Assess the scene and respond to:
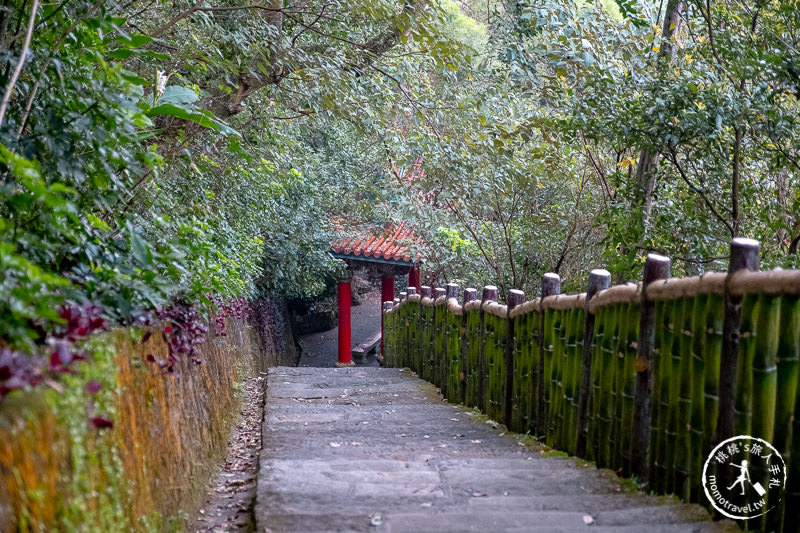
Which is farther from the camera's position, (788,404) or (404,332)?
(404,332)

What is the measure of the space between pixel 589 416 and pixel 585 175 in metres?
7.04

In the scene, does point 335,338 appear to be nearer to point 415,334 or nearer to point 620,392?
point 415,334

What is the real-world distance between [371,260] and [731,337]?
1283 cm

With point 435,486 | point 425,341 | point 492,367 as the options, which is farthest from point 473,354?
point 435,486

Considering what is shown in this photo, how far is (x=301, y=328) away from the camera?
67.6ft

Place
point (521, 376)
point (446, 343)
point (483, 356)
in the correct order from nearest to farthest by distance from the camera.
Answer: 1. point (521, 376)
2. point (483, 356)
3. point (446, 343)

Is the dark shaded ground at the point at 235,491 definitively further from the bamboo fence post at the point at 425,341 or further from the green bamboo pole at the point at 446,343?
the bamboo fence post at the point at 425,341

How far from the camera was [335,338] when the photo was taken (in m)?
20.7

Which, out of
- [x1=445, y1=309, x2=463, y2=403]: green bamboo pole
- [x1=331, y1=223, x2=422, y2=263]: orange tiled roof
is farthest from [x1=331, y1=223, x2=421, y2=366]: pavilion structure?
[x1=445, y1=309, x2=463, y2=403]: green bamboo pole

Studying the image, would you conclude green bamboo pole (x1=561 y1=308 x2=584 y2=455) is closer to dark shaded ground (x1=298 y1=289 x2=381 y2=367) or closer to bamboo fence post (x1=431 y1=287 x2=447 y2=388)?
bamboo fence post (x1=431 y1=287 x2=447 y2=388)

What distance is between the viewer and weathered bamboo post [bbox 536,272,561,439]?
14.7 feet

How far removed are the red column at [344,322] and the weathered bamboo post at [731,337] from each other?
13.9m

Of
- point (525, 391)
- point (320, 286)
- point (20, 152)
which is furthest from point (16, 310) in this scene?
point (320, 286)

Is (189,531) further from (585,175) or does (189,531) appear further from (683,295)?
(585,175)
